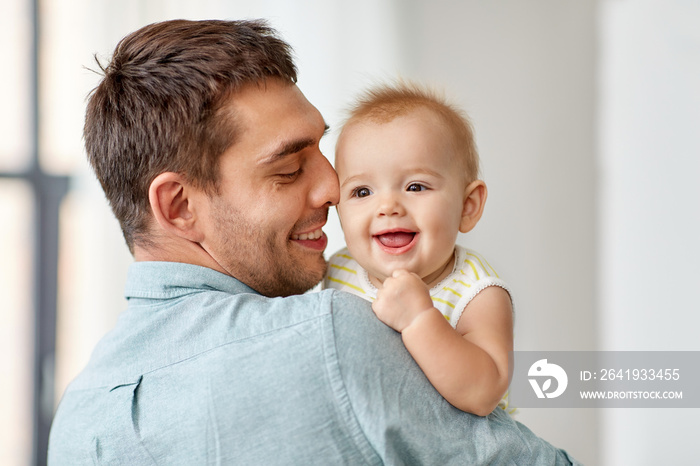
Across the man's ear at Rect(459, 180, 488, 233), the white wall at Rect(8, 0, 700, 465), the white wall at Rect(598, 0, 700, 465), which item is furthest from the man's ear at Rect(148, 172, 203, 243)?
the white wall at Rect(598, 0, 700, 465)

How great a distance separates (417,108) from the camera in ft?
4.92

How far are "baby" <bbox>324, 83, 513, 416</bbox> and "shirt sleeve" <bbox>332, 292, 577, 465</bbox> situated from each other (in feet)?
0.73

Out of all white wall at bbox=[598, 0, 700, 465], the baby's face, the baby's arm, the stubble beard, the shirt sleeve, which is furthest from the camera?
white wall at bbox=[598, 0, 700, 465]

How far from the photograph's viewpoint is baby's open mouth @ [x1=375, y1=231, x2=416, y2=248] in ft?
4.77

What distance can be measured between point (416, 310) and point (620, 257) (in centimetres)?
195

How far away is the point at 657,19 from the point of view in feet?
8.63

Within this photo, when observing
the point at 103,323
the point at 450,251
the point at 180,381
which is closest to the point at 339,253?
the point at 450,251

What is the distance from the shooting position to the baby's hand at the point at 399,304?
112cm

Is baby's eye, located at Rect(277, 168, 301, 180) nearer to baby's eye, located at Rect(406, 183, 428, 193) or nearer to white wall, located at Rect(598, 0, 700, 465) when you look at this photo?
baby's eye, located at Rect(406, 183, 428, 193)

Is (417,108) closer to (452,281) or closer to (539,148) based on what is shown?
(452,281)

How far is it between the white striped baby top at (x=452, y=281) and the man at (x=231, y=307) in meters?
0.15

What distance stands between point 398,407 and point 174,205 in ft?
1.95

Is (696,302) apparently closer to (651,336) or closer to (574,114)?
(651,336)

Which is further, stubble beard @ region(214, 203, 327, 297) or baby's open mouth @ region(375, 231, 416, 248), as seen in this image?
baby's open mouth @ region(375, 231, 416, 248)
